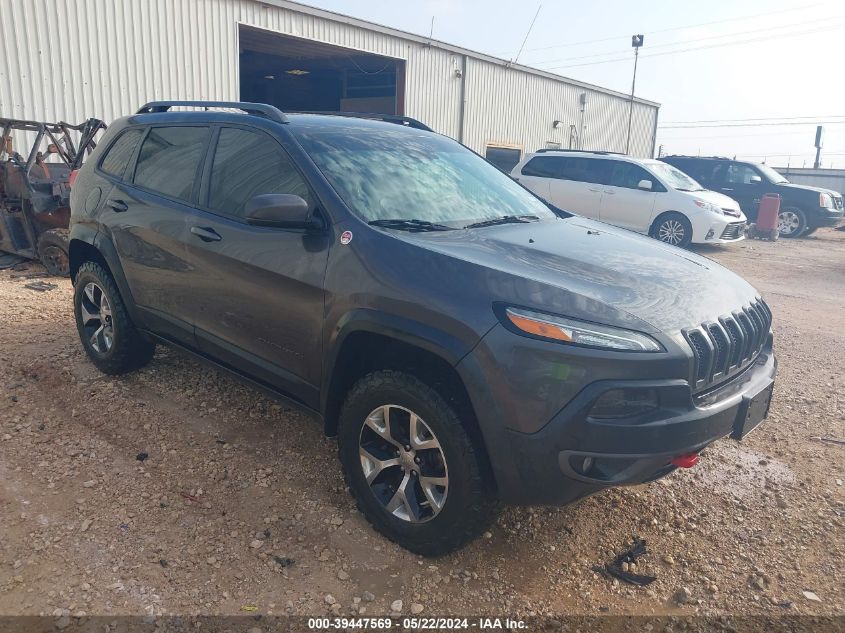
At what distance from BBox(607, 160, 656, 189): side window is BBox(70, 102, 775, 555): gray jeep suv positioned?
30.8 ft

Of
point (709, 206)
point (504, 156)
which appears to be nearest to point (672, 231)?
point (709, 206)

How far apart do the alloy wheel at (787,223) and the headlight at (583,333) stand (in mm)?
17036

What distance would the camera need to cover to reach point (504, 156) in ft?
68.2

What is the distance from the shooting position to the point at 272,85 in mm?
23062

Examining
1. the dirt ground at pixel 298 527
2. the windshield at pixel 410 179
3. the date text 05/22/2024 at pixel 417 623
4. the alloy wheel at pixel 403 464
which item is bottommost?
the date text 05/22/2024 at pixel 417 623

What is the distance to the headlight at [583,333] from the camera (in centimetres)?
230

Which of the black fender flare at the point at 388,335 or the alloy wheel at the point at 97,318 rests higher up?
the black fender flare at the point at 388,335

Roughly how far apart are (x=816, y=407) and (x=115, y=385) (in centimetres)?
497

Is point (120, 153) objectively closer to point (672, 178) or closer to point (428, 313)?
point (428, 313)

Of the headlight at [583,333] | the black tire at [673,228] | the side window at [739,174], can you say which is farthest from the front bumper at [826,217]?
the headlight at [583,333]

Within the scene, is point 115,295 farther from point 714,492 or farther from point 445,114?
point 445,114

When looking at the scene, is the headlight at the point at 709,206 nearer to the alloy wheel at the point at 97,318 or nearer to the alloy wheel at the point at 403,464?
the alloy wheel at the point at 97,318

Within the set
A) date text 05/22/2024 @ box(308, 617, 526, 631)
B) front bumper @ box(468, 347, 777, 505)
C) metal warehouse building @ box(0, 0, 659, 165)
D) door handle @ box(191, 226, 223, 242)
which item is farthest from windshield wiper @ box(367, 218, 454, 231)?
metal warehouse building @ box(0, 0, 659, 165)

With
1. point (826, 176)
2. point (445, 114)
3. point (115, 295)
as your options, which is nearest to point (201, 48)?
point (445, 114)
